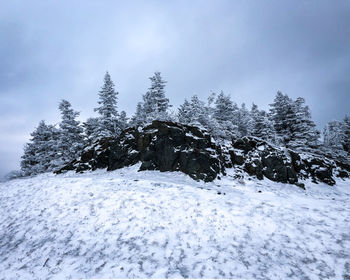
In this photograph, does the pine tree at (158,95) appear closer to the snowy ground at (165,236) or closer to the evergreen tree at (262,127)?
the evergreen tree at (262,127)

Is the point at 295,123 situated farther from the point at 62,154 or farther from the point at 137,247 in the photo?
the point at 62,154

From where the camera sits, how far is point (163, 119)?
25.1 metres

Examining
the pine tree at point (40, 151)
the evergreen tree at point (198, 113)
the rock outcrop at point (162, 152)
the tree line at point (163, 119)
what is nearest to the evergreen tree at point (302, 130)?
the tree line at point (163, 119)

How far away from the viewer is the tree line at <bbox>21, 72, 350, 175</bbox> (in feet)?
82.8

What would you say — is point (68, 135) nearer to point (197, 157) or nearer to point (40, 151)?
point (40, 151)

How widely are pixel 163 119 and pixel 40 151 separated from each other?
22.1 metres

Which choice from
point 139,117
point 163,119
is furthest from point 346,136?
point 139,117

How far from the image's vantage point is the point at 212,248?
6406 mm

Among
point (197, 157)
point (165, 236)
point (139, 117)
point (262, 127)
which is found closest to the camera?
point (165, 236)

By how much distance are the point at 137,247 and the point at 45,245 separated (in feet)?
12.3

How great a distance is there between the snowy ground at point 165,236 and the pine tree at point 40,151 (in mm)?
18591

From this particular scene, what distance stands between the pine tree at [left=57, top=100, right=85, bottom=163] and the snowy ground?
15975 millimetres

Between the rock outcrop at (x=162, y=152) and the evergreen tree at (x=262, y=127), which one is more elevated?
the evergreen tree at (x=262, y=127)

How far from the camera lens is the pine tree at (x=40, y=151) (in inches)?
1070
